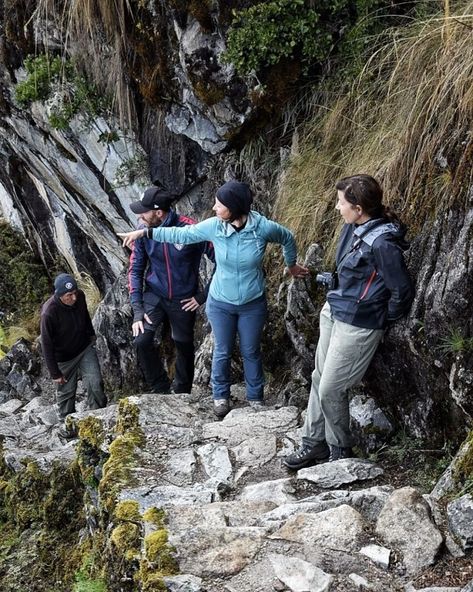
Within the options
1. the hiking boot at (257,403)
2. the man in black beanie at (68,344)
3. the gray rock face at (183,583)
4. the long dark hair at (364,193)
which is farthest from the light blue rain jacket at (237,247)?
the gray rock face at (183,583)

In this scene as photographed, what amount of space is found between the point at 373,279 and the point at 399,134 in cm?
254

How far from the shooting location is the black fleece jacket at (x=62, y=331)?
8516 mm

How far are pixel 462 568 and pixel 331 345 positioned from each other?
6.14ft

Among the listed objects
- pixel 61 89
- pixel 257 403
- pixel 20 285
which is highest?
pixel 61 89

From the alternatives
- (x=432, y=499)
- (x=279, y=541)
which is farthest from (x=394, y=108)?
(x=279, y=541)

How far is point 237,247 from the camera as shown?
6363mm

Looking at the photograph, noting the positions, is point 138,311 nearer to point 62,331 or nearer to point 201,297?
point 201,297

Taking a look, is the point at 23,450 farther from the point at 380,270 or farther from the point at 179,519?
the point at 380,270

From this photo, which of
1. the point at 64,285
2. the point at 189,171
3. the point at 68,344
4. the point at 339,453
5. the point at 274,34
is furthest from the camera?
the point at 189,171

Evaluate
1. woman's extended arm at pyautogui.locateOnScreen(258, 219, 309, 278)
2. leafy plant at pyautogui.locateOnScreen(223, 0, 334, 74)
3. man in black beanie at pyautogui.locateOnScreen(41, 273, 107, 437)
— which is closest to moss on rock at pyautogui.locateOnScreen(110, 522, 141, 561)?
woman's extended arm at pyautogui.locateOnScreen(258, 219, 309, 278)

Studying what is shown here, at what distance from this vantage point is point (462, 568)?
148 inches

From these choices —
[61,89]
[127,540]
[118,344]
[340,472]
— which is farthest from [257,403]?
[61,89]

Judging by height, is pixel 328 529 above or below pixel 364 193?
below

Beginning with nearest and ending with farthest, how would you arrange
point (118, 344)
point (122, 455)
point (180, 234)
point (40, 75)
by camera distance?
point (122, 455) → point (180, 234) → point (40, 75) → point (118, 344)
